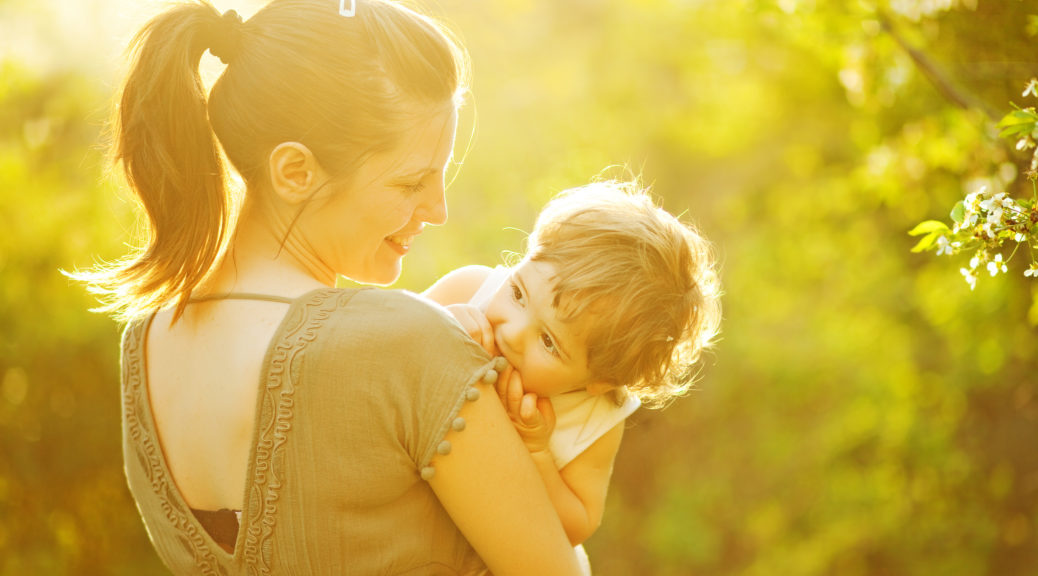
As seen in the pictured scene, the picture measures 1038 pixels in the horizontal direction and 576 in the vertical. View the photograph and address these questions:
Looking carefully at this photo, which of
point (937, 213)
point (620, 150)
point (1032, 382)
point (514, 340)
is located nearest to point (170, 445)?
point (514, 340)

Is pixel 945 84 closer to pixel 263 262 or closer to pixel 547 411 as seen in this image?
pixel 547 411

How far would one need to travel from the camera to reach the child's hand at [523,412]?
189cm

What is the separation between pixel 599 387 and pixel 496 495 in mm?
565

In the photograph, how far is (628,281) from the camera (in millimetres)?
2068

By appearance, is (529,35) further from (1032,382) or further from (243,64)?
(243,64)

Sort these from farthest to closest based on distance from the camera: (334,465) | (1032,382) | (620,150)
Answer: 1. (620,150)
2. (1032,382)
3. (334,465)

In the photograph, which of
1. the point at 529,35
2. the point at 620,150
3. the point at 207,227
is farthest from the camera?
the point at 529,35

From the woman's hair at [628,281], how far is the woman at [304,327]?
0.30m

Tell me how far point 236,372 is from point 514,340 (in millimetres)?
621

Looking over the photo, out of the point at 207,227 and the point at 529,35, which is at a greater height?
the point at 529,35

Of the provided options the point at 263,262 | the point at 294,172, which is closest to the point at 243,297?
the point at 263,262

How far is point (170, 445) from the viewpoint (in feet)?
5.81

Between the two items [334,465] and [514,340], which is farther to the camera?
[514,340]

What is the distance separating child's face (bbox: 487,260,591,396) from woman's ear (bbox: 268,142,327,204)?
1.66ft
